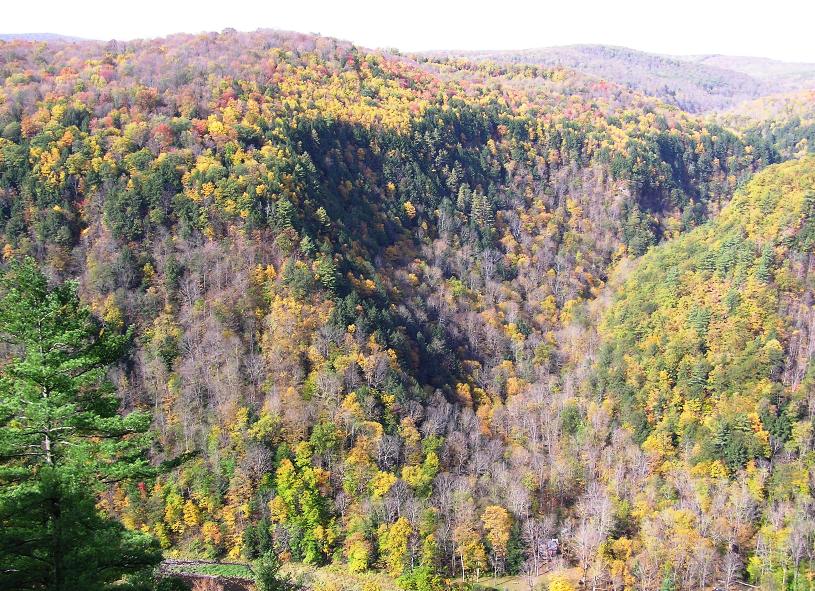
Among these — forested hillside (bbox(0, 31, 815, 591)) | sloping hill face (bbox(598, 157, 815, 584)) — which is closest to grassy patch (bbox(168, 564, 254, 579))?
forested hillside (bbox(0, 31, 815, 591))

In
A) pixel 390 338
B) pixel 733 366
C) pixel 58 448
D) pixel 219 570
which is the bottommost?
pixel 219 570

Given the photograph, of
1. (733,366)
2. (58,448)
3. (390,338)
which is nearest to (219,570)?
(390,338)

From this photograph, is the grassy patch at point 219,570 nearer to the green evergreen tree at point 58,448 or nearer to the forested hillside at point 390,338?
the forested hillside at point 390,338

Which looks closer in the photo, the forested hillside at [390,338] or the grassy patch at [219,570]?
Result: the grassy patch at [219,570]

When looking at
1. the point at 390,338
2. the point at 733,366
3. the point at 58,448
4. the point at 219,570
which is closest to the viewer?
the point at 58,448

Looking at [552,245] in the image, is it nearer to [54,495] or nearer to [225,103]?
[225,103]

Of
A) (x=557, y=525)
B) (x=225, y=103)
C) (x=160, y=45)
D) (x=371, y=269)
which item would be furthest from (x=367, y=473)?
(x=160, y=45)

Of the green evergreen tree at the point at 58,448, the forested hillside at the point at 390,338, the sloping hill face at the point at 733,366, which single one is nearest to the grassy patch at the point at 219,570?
the forested hillside at the point at 390,338

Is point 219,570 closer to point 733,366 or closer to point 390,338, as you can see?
point 390,338
